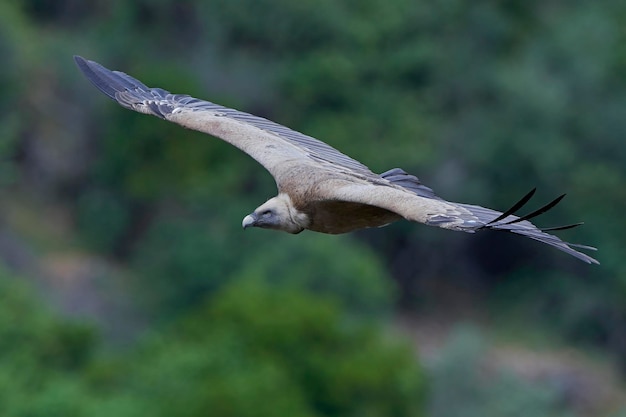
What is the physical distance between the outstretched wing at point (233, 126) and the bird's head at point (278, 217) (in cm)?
48

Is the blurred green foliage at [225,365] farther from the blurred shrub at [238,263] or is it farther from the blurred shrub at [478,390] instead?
the blurred shrub at [238,263]

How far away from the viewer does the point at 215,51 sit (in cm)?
5903

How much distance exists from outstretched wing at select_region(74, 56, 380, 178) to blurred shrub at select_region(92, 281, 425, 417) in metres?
19.0

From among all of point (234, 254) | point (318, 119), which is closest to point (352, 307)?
point (234, 254)

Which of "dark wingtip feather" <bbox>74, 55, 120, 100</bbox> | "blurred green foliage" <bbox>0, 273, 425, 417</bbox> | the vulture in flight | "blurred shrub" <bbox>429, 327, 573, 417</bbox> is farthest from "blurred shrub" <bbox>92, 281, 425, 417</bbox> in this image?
the vulture in flight

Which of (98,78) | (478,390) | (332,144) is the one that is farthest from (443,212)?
(332,144)

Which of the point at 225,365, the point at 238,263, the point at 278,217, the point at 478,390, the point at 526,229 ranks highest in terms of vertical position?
the point at 238,263

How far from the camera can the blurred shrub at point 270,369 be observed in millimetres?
38281

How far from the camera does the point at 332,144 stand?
52.4 metres

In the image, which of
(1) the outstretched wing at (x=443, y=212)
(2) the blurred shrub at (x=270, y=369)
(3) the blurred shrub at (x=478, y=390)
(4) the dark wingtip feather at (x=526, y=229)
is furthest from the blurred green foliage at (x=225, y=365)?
(4) the dark wingtip feather at (x=526, y=229)

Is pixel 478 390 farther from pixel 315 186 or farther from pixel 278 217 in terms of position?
pixel 315 186

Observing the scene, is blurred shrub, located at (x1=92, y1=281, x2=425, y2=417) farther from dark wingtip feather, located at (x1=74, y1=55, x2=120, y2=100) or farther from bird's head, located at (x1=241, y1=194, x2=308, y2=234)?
bird's head, located at (x1=241, y1=194, x2=308, y2=234)

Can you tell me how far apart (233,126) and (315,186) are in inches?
77.7

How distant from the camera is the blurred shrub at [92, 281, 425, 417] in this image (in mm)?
38281
